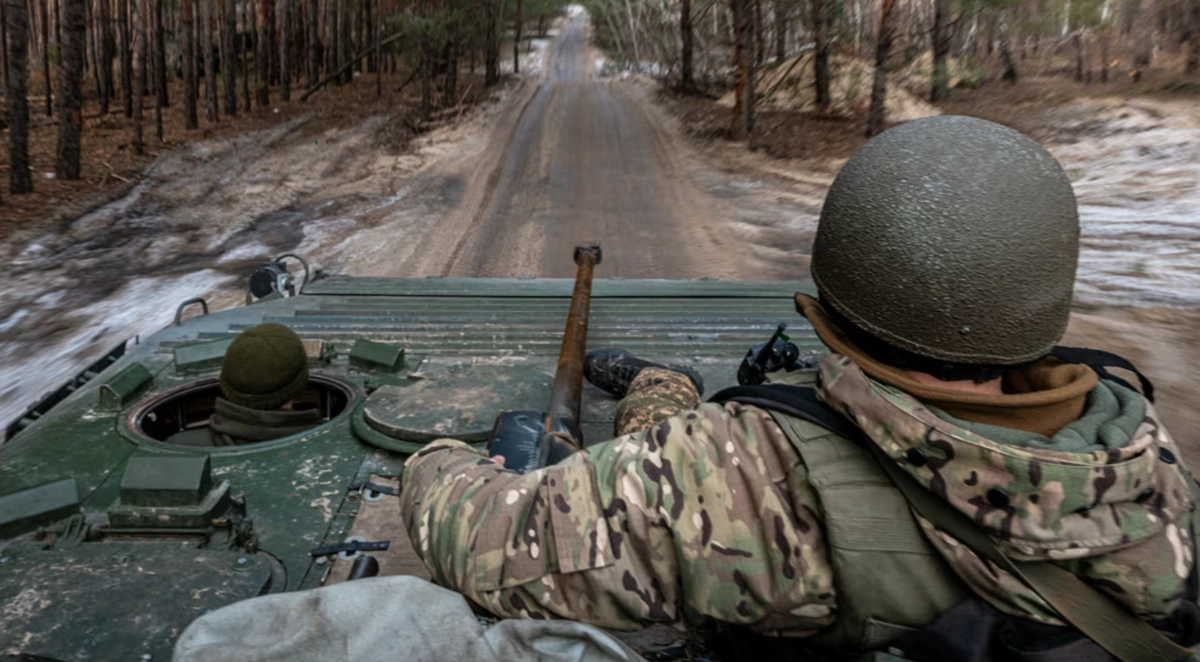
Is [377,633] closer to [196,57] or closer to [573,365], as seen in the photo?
[573,365]

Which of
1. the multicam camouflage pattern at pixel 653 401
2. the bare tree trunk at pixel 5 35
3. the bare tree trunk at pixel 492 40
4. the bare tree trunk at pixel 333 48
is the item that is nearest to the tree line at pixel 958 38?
the bare tree trunk at pixel 492 40

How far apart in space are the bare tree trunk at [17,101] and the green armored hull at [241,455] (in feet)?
37.7

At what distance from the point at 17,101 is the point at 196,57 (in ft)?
49.2

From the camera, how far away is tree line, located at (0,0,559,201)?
562 inches

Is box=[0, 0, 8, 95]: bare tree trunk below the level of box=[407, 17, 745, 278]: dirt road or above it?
above

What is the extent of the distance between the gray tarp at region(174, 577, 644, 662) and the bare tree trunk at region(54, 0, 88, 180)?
15.3 metres

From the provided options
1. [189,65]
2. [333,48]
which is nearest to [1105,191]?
[189,65]

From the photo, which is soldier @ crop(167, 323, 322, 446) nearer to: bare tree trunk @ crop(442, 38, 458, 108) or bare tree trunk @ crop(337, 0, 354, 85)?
bare tree trunk @ crop(442, 38, 458, 108)

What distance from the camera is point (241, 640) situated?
1365 millimetres

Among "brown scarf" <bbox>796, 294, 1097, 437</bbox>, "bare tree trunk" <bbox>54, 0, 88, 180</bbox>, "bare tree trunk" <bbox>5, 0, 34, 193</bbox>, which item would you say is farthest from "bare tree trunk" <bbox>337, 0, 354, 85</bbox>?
"brown scarf" <bbox>796, 294, 1097, 437</bbox>

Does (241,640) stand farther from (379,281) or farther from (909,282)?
(379,281)

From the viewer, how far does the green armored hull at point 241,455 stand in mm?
1860

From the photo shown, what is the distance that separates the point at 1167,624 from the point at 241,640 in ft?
4.21

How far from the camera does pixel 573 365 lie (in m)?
2.84
